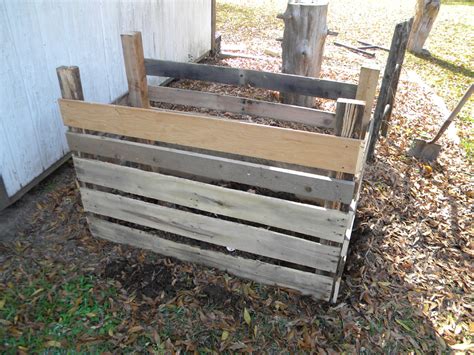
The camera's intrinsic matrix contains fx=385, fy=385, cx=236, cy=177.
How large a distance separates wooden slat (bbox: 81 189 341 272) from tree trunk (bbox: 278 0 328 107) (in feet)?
12.1

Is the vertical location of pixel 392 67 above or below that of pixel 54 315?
above

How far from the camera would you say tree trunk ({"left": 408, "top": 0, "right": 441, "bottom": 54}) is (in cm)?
1006

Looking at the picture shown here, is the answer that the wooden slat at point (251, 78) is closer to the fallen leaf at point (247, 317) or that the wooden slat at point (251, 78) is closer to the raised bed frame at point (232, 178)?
the raised bed frame at point (232, 178)

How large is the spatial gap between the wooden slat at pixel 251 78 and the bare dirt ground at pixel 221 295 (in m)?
1.37

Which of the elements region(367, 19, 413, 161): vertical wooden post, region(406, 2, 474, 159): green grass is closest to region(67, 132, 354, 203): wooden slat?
region(367, 19, 413, 161): vertical wooden post

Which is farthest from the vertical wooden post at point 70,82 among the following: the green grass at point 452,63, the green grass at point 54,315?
the green grass at point 452,63

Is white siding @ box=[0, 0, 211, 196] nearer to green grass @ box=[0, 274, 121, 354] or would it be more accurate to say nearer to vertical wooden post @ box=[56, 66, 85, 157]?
vertical wooden post @ box=[56, 66, 85, 157]

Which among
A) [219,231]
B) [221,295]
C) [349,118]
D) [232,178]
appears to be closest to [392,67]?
[349,118]

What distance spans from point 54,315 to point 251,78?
2600 millimetres

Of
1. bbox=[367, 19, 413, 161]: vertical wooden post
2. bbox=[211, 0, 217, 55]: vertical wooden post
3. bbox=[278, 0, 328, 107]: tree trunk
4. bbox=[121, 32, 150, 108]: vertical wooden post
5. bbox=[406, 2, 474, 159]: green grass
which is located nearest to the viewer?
bbox=[121, 32, 150, 108]: vertical wooden post

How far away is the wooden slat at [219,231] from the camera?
279 cm

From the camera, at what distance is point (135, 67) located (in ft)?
11.0

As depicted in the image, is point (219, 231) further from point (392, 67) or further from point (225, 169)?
point (392, 67)

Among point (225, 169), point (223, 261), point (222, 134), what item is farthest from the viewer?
point (223, 261)
